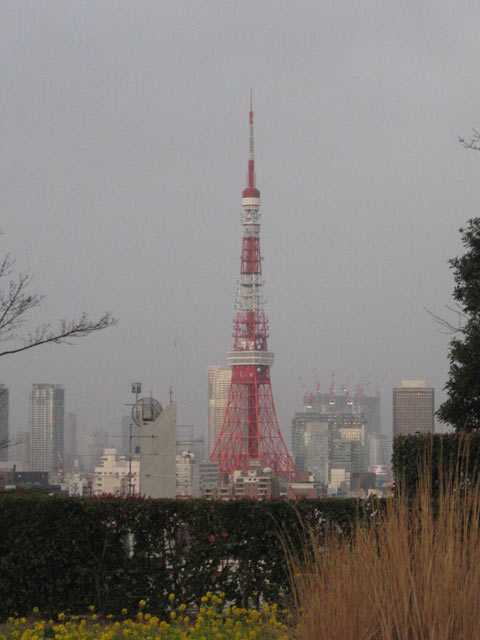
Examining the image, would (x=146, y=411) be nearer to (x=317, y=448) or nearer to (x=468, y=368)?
(x=468, y=368)

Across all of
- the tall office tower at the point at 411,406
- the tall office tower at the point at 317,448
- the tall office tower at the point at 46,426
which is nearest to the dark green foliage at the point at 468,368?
the tall office tower at the point at 411,406

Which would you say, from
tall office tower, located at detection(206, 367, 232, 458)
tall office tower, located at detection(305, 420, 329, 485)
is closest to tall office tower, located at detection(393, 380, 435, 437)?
tall office tower, located at detection(305, 420, 329, 485)

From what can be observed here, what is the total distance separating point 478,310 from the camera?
15.6 m

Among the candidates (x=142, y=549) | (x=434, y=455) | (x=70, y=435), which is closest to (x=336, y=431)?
(x=70, y=435)

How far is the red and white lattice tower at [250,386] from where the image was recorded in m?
83.2

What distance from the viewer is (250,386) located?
282 ft

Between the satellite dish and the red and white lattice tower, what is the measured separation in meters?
63.8

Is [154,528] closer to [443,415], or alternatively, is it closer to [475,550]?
[475,550]

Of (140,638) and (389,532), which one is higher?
(389,532)

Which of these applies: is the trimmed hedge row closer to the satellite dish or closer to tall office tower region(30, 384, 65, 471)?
the satellite dish

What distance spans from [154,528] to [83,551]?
0.69 m

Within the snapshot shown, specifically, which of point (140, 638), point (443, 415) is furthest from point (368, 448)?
point (140, 638)

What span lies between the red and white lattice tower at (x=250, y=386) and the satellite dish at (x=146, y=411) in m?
63.8

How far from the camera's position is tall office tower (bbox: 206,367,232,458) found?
141 meters
